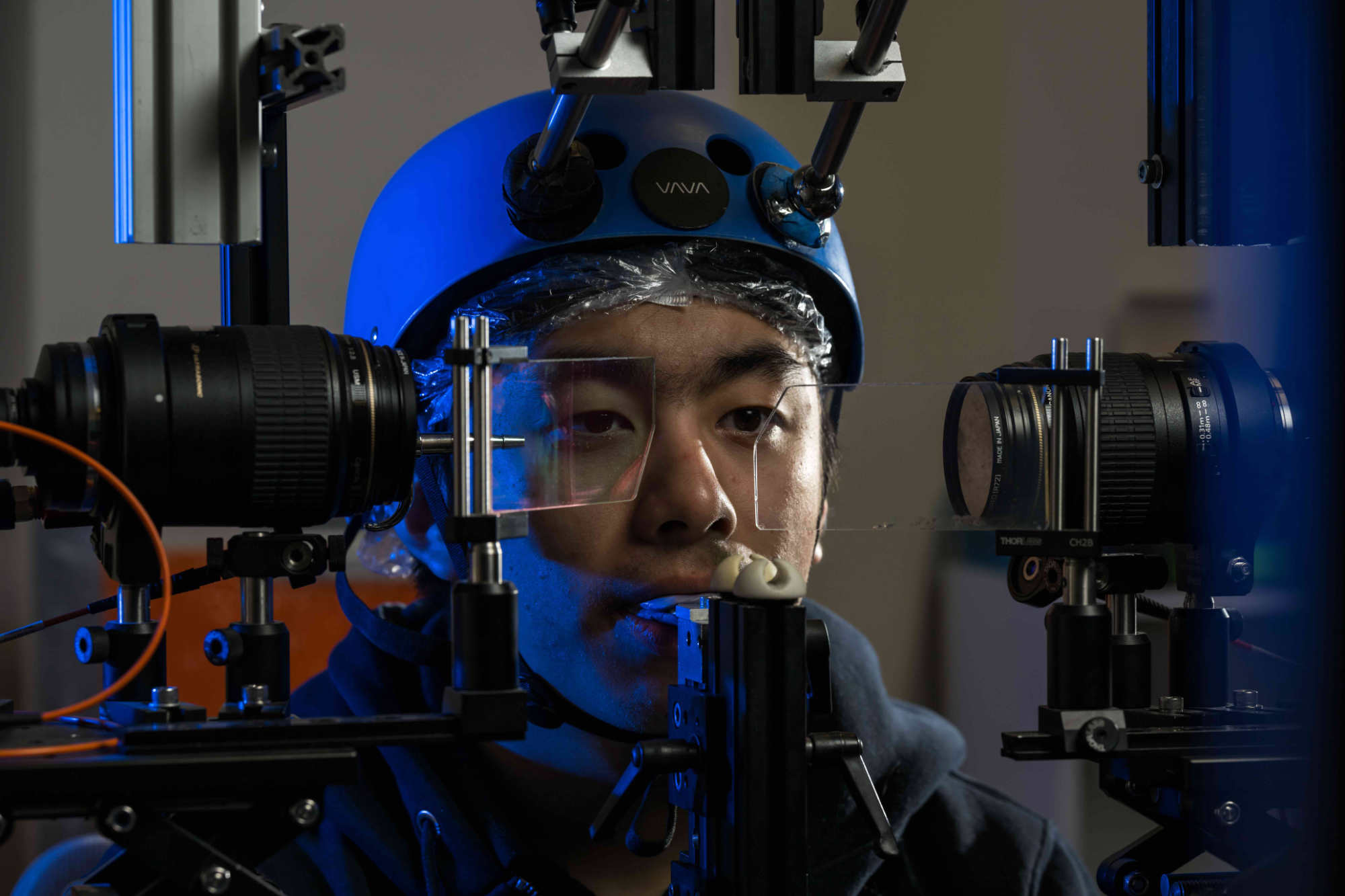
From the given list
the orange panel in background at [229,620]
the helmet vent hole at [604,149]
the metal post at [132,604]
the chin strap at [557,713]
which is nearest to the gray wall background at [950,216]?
the orange panel in background at [229,620]

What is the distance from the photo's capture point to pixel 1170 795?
4.30 feet

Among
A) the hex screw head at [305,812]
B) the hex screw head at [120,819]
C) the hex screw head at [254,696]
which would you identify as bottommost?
the hex screw head at [305,812]

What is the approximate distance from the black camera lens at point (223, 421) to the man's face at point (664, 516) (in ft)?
1.44

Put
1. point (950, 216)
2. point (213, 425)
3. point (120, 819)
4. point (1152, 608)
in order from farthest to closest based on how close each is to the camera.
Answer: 1. point (950, 216)
2. point (1152, 608)
3. point (213, 425)
4. point (120, 819)

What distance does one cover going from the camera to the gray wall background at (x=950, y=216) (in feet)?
7.38

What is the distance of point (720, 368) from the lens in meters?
1.68

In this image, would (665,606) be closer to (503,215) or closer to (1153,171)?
(503,215)

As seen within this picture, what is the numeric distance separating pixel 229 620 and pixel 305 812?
1191 millimetres

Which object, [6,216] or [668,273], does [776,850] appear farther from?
[6,216]

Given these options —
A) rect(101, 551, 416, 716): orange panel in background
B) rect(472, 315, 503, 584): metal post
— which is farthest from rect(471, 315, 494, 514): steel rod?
rect(101, 551, 416, 716): orange panel in background

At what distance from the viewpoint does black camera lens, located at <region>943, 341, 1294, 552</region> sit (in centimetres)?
131

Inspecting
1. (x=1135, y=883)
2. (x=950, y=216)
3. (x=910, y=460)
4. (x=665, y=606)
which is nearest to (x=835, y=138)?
(x=910, y=460)

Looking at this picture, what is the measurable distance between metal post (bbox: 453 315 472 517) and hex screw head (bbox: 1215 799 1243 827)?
0.72 m

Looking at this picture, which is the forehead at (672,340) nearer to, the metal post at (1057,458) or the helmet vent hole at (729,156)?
the helmet vent hole at (729,156)
